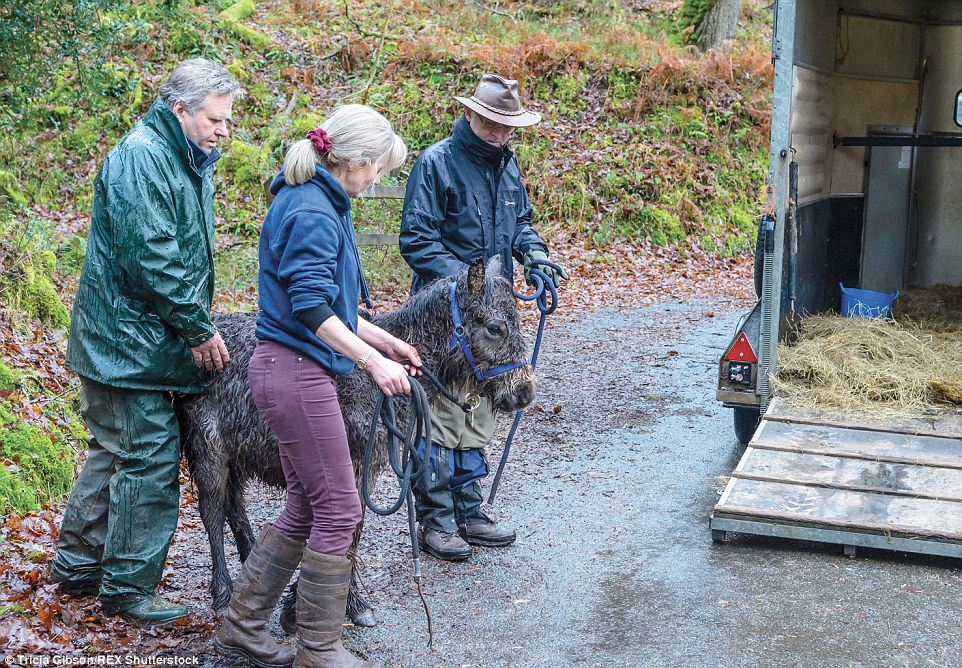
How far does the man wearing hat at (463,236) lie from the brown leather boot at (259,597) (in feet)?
4.27

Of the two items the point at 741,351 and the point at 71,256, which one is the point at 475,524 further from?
the point at 71,256

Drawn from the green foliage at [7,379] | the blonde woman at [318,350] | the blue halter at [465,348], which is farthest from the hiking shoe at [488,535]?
the green foliage at [7,379]

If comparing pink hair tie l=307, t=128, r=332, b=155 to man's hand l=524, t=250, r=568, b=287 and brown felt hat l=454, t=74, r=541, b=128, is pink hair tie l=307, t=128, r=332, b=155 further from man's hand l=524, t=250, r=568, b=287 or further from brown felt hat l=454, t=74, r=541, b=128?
man's hand l=524, t=250, r=568, b=287

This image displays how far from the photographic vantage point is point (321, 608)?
323 cm

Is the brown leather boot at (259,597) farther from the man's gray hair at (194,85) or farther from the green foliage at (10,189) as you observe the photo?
the green foliage at (10,189)

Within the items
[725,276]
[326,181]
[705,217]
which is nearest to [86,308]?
[326,181]

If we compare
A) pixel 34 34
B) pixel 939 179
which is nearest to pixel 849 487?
pixel 939 179

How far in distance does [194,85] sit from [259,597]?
80.0 inches

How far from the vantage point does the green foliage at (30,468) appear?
4.65 m

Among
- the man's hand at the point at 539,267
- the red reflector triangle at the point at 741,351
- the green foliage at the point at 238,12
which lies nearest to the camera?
the man's hand at the point at 539,267

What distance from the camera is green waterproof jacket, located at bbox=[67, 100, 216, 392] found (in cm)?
354

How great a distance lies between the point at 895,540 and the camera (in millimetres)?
4230

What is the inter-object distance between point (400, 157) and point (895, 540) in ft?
9.67

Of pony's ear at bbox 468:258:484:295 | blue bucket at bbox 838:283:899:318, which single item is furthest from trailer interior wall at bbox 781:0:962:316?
pony's ear at bbox 468:258:484:295
